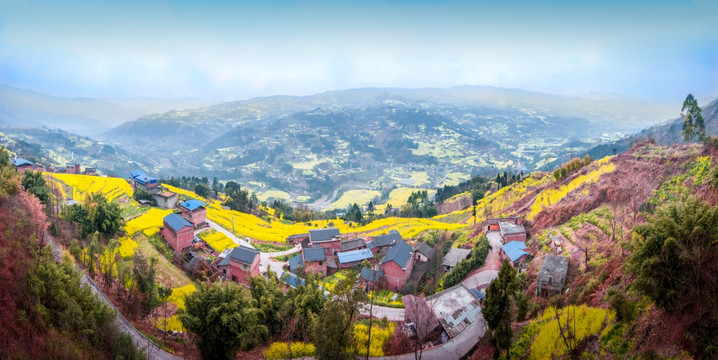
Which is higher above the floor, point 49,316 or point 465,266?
point 49,316

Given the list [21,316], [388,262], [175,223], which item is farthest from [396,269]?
[21,316]

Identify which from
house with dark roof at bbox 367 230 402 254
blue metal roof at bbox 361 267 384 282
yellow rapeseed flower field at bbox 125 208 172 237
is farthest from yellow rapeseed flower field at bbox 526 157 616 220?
yellow rapeseed flower field at bbox 125 208 172 237

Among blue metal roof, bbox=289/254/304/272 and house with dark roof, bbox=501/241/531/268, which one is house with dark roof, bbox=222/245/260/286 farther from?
house with dark roof, bbox=501/241/531/268

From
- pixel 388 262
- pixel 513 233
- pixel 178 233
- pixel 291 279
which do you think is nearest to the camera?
pixel 291 279

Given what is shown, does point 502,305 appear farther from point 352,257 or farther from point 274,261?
point 274,261

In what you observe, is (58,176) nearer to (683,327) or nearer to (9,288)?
(9,288)

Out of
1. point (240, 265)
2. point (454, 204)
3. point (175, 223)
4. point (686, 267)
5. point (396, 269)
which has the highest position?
point (686, 267)
